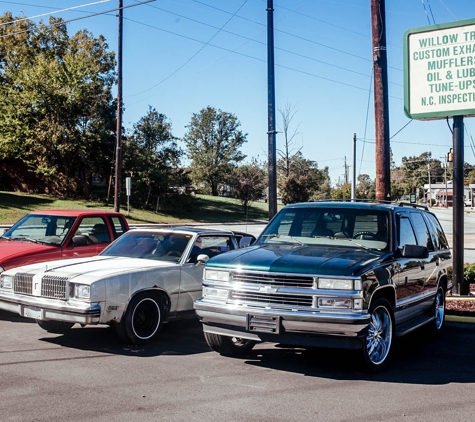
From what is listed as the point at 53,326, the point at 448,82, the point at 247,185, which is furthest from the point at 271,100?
the point at 247,185

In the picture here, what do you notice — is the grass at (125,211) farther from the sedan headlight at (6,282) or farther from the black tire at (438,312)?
the black tire at (438,312)

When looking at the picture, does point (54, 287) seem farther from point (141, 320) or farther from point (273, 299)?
point (273, 299)

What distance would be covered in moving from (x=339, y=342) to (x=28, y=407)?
9.98 ft

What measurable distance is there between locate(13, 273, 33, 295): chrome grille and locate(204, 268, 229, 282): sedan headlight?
8.09 feet

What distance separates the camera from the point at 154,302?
25.6ft

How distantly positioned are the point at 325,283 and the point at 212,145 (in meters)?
73.5

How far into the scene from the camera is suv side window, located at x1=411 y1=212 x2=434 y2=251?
27.3 ft

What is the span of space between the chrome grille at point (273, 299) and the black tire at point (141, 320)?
171 centimetres

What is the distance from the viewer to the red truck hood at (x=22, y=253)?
29.3 ft

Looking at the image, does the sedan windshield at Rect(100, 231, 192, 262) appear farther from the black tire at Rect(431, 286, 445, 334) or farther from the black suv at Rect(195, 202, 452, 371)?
the black tire at Rect(431, 286, 445, 334)

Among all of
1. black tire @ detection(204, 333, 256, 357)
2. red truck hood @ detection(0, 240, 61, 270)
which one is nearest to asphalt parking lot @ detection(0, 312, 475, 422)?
black tire @ detection(204, 333, 256, 357)

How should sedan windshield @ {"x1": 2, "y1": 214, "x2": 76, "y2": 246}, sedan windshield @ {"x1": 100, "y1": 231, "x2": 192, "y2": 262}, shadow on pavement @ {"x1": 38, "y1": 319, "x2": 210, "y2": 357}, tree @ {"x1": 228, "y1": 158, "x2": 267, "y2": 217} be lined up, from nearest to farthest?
1. shadow on pavement @ {"x1": 38, "y1": 319, "x2": 210, "y2": 357}
2. sedan windshield @ {"x1": 100, "y1": 231, "x2": 192, "y2": 262}
3. sedan windshield @ {"x1": 2, "y1": 214, "x2": 76, "y2": 246}
4. tree @ {"x1": 228, "y1": 158, "x2": 267, "y2": 217}

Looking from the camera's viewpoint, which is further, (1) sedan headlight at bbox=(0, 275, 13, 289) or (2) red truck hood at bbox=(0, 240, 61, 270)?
(2) red truck hood at bbox=(0, 240, 61, 270)

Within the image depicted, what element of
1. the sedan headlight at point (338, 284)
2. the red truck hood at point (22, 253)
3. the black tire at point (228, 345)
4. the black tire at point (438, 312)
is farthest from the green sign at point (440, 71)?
the red truck hood at point (22, 253)
